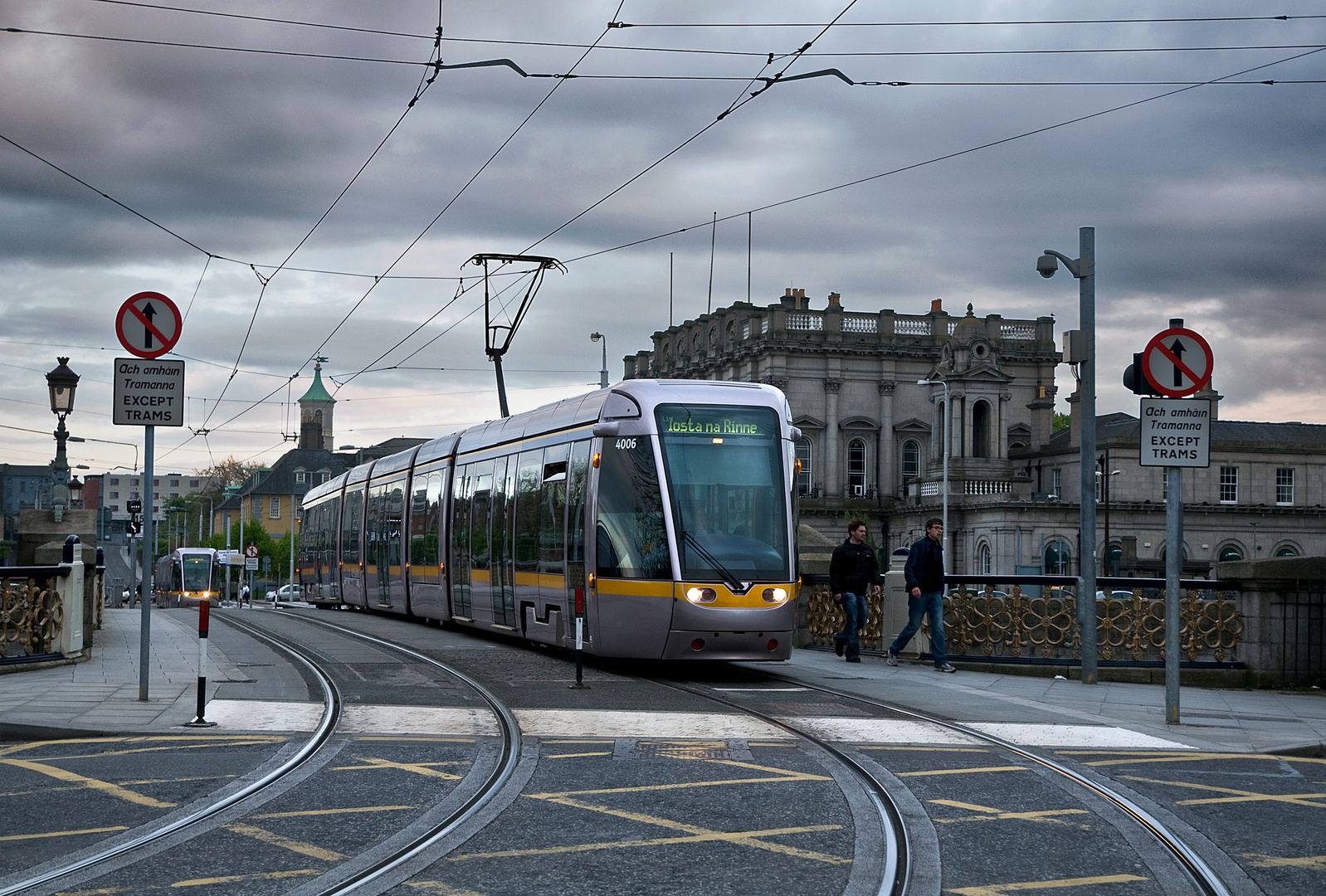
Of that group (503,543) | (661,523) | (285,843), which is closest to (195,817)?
(285,843)

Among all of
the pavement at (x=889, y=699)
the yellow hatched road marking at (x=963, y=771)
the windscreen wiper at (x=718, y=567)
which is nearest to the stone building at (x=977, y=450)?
the pavement at (x=889, y=699)

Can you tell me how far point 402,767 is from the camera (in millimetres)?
8984

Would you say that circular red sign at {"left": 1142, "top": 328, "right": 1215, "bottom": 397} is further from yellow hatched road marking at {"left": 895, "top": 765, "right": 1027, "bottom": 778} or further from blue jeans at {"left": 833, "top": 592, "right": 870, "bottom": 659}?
blue jeans at {"left": 833, "top": 592, "right": 870, "bottom": 659}

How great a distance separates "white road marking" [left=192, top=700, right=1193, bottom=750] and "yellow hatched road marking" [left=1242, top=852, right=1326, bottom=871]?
11.9ft

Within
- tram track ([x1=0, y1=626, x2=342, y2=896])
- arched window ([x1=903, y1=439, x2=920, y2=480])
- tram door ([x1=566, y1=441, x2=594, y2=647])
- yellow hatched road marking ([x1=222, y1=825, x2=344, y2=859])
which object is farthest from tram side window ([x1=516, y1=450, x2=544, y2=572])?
arched window ([x1=903, y1=439, x2=920, y2=480])

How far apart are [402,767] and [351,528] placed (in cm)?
2350

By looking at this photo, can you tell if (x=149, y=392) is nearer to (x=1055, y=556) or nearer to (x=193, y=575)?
(x=1055, y=556)

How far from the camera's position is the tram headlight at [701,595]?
14.4m

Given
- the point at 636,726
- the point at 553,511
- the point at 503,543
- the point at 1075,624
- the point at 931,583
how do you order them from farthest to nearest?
the point at 503,543, the point at 553,511, the point at 1075,624, the point at 931,583, the point at 636,726

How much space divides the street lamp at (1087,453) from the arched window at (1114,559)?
157ft

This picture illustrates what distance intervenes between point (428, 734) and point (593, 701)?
2554mm

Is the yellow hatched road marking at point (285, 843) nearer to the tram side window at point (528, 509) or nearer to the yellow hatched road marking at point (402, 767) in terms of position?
the yellow hatched road marking at point (402, 767)

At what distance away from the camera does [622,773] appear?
29.1 ft

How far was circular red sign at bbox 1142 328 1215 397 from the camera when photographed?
39.8 ft
